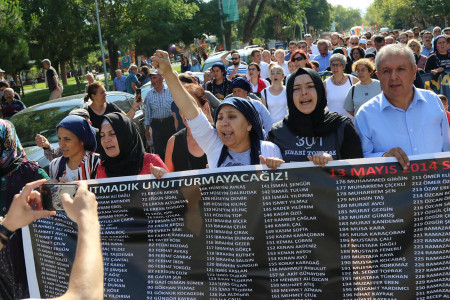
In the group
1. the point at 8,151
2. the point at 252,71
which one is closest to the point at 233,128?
the point at 8,151

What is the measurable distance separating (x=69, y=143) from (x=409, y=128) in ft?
9.00

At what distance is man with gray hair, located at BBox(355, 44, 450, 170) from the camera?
11.8ft

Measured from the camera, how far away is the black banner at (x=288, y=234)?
129 inches

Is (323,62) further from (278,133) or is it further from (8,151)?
(8,151)

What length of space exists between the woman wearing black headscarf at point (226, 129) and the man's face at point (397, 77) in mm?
873

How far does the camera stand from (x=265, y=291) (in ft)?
11.1

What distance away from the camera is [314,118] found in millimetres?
3752

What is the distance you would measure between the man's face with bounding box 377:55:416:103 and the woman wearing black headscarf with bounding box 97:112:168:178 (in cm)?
179

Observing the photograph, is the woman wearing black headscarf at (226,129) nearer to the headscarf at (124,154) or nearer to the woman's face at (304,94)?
the woman's face at (304,94)

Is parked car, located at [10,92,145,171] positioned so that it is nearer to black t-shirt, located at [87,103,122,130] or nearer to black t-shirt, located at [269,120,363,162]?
black t-shirt, located at [87,103,122,130]

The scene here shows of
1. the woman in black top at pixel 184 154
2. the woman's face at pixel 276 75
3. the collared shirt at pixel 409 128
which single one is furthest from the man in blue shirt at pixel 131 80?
the collared shirt at pixel 409 128

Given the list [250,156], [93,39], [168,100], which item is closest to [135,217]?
[250,156]

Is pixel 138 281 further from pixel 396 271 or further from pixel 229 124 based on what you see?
pixel 396 271

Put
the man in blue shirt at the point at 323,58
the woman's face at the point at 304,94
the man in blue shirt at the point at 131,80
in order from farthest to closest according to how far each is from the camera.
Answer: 1. the man in blue shirt at the point at 131,80
2. the man in blue shirt at the point at 323,58
3. the woman's face at the point at 304,94
